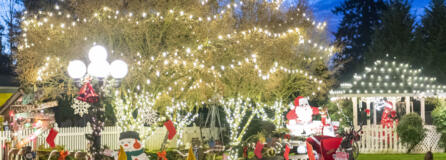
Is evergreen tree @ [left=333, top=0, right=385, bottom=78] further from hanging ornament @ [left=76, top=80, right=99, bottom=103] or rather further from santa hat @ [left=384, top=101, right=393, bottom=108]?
hanging ornament @ [left=76, top=80, right=99, bottom=103]

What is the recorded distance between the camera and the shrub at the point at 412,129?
2014 centimetres

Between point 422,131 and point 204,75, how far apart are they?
8598 mm

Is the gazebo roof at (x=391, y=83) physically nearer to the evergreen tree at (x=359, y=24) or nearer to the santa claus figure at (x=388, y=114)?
the santa claus figure at (x=388, y=114)

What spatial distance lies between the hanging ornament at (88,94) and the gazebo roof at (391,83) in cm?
1421

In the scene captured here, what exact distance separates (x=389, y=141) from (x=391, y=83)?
2250 millimetres

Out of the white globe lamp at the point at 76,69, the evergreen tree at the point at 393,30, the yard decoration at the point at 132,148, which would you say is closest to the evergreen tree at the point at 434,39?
the evergreen tree at the point at 393,30

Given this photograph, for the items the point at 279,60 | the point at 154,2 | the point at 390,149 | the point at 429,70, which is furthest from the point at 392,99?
the point at 429,70

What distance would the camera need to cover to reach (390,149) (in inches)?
827

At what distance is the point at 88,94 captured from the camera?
380 inches

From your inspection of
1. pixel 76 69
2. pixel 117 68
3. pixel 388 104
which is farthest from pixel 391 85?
pixel 76 69

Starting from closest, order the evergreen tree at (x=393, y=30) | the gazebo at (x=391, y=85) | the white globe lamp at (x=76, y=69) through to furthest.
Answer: the white globe lamp at (x=76, y=69) → the gazebo at (x=391, y=85) → the evergreen tree at (x=393, y=30)

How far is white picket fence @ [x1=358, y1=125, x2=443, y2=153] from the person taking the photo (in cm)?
2097

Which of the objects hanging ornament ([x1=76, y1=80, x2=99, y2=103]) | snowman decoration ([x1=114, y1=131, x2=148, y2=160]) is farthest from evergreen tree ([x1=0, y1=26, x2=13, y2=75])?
hanging ornament ([x1=76, y1=80, x2=99, y2=103])

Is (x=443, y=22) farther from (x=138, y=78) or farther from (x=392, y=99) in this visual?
(x=138, y=78)
